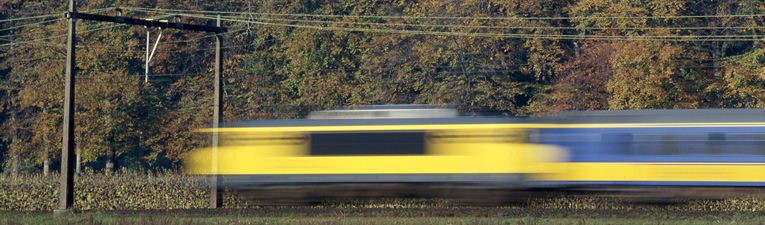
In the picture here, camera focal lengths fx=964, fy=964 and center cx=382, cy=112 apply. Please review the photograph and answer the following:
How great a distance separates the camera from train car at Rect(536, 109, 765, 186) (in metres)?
23.2

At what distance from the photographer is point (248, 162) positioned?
25359 millimetres

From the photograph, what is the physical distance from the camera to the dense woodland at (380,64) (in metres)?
45.0

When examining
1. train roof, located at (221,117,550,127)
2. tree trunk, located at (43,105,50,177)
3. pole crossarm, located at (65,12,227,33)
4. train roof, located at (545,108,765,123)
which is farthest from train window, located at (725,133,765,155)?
tree trunk, located at (43,105,50,177)

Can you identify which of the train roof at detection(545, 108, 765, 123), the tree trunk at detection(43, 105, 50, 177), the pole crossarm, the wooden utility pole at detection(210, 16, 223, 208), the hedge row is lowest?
the tree trunk at detection(43, 105, 50, 177)

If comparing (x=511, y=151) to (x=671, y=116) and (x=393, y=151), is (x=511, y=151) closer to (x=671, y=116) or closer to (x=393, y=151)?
(x=393, y=151)

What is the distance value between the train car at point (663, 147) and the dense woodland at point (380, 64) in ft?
60.7

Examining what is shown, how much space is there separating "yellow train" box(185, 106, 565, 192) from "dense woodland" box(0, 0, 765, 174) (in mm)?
19458

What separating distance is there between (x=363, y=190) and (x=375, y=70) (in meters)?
26.6

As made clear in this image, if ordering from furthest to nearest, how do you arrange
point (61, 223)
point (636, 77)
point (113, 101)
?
1. point (113, 101)
2. point (636, 77)
3. point (61, 223)

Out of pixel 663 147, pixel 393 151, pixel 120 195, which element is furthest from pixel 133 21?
pixel 663 147

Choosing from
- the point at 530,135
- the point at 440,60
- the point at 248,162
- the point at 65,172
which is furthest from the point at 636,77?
the point at 65,172

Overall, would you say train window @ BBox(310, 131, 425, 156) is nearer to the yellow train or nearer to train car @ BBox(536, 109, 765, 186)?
the yellow train

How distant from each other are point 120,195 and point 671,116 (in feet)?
54.1

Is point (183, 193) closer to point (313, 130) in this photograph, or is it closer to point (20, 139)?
point (313, 130)
